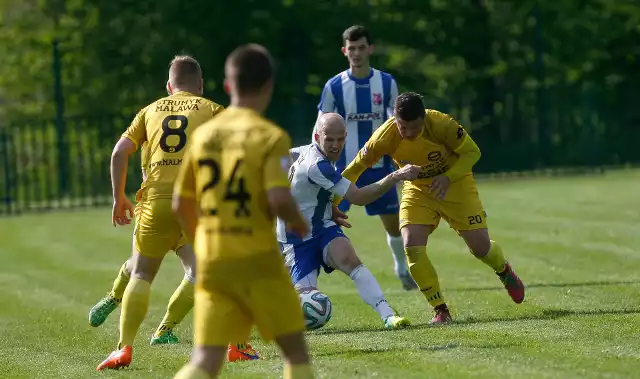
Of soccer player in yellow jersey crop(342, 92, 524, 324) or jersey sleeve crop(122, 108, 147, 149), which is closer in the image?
jersey sleeve crop(122, 108, 147, 149)

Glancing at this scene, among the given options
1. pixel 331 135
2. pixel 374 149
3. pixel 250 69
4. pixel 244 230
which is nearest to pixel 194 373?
pixel 244 230

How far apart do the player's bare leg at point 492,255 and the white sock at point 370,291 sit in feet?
4.11

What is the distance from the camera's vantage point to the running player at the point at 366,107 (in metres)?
13.2

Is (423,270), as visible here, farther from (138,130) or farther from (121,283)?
(138,130)

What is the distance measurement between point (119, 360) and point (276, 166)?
2.87m

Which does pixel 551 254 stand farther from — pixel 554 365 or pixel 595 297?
pixel 554 365

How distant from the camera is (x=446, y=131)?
10641mm

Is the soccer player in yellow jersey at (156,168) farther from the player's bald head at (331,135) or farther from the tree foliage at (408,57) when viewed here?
the tree foliage at (408,57)

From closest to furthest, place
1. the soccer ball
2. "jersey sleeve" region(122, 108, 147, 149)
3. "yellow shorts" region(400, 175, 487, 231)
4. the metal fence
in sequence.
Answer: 1. "jersey sleeve" region(122, 108, 147, 149)
2. the soccer ball
3. "yellow shorts" region(400, 175, 487, 231)
4. the metal fence

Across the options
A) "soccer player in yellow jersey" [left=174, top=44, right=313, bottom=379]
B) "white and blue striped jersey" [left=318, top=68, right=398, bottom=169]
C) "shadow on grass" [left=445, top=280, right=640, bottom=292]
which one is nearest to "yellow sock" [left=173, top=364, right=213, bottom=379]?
"soccer player in yellow jersey" [left=174, top=44, right=313, bottom=379]

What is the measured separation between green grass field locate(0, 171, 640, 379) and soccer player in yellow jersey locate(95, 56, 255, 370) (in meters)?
0.57

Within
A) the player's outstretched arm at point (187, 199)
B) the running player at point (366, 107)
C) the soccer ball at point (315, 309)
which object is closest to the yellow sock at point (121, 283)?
the soccer ball at point (315, 309)

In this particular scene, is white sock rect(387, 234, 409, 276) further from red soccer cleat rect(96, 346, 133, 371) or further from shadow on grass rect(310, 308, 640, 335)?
red soccer cleat rect(96, 346, 133, 371)

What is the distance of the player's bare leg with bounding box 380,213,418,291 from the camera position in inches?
521
